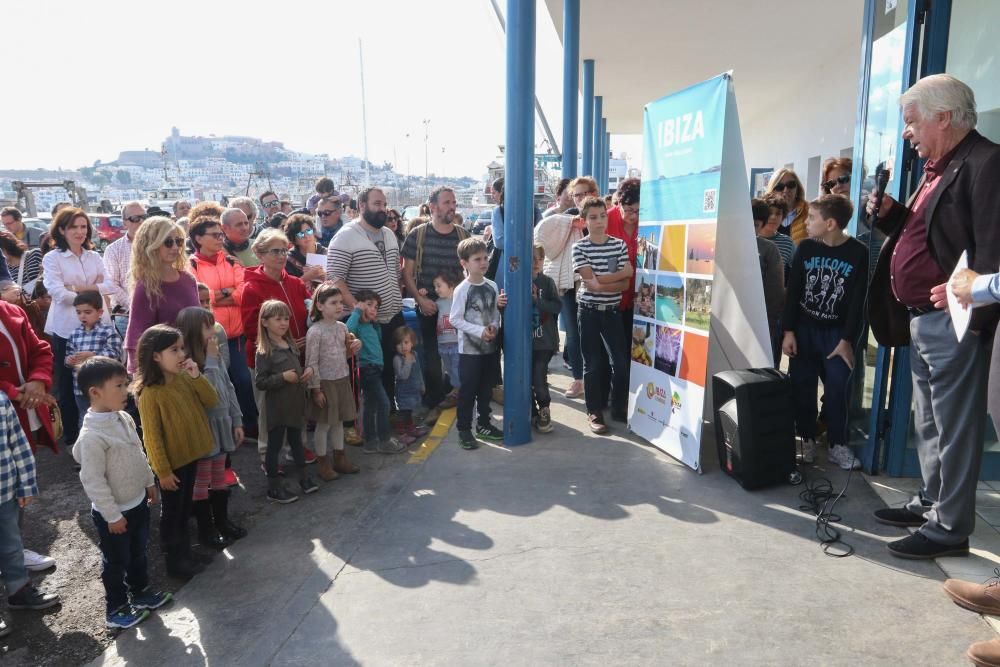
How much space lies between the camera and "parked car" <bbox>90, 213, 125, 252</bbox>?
2151 centimetres

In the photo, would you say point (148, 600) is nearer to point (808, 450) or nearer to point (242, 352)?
point (242, 352)

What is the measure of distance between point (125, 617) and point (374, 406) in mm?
2411

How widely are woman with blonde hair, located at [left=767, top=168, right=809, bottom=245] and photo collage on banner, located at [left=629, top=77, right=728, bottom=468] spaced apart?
1388mm

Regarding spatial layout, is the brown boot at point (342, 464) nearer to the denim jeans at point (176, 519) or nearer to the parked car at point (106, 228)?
the denim jeans at point (176, 519)

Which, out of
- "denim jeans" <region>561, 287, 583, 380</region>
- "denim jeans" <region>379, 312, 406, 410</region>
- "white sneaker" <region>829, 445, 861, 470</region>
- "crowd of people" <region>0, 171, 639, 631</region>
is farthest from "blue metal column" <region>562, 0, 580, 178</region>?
"white sneaker" <region>829, 445, 861, 470</region>

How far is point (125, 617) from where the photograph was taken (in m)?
2.98

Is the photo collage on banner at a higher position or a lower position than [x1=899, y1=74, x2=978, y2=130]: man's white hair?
lower

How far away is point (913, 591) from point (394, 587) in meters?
2.45

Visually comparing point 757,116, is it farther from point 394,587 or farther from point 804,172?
point 394,587

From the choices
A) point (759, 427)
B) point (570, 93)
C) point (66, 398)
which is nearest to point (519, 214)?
point (759, 427)

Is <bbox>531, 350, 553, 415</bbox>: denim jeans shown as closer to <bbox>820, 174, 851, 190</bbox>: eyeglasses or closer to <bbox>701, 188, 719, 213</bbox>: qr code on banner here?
<bbox>701, 188, 719, 213</bbox>: qr code on banner

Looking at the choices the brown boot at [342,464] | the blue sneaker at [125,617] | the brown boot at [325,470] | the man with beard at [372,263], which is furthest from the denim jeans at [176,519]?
the man with beard at [372,263]

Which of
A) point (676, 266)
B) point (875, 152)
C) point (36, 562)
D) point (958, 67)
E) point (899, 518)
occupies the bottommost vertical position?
point (36, 562)

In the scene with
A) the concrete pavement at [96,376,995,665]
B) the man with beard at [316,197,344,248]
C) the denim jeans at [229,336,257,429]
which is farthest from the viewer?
the man with beard at [316,197,344,248]
